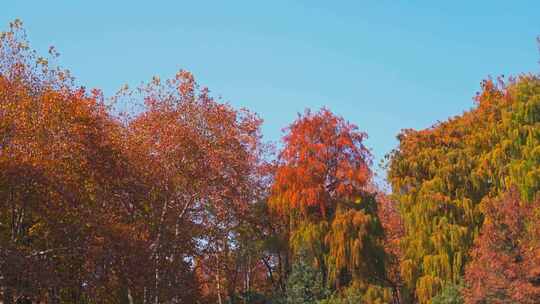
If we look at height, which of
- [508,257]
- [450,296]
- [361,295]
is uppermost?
[508,257]

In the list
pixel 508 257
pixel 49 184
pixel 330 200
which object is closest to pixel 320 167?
pixel 330 200

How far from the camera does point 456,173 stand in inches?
931

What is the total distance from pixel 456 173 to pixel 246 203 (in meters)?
7.21

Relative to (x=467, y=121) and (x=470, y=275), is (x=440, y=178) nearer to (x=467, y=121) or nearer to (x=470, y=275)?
(x=467, y=121)

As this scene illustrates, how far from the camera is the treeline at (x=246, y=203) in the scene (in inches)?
621

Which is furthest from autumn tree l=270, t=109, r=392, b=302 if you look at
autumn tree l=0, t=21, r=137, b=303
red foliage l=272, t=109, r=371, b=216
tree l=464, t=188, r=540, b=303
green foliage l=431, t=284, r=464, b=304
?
autumn tree l=0, t=21, r=137, b=303

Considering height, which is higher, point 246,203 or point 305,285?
point 246,203

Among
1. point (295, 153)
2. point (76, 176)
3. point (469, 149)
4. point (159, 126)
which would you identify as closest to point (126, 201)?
point (159, 126)

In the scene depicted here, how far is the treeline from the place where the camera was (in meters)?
15.8

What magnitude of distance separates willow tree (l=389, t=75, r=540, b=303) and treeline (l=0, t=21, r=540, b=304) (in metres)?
0.05

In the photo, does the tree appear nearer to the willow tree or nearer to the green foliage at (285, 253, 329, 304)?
the willow tree

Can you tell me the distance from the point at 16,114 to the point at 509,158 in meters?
14.8

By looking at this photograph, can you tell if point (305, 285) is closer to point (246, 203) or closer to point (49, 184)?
point (246, 203)

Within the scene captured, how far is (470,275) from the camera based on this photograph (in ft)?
63.1
